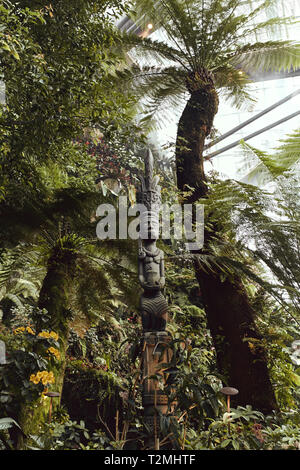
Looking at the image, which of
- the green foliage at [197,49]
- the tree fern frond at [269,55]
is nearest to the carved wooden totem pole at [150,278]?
the green foliage at [197,49]

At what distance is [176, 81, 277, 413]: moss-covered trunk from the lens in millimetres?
3016

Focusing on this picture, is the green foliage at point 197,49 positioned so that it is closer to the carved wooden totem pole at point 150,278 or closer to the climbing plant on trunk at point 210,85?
the climbing plant on trunk at point 210,85

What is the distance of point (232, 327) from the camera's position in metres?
3.31

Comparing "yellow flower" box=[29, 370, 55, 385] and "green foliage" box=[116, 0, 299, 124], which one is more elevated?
"green foliage" box=[116, 0, 299, 124]

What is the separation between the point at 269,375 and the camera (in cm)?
313

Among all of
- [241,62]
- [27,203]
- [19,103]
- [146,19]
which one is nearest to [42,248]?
[27,203]

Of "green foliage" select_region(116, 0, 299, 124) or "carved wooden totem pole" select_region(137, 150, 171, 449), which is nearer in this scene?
"carved wooden totem pole" select_region(137, 150, 171, 449)

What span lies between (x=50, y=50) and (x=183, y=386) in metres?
2.40

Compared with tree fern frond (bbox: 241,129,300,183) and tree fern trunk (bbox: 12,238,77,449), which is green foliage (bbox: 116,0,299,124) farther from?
tree fern trunk (bbox: 12,238,77,449)

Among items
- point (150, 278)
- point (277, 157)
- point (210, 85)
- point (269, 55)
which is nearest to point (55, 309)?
point (150, 278)

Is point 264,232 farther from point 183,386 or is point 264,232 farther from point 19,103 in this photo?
point 19,103

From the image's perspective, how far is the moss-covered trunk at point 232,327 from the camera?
119 inches

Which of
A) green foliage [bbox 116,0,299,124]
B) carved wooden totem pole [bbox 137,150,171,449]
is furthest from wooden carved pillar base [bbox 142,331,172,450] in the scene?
green foliage [bbox 116,0,299,124]

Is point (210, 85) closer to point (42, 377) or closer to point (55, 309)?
point (55, 309)
